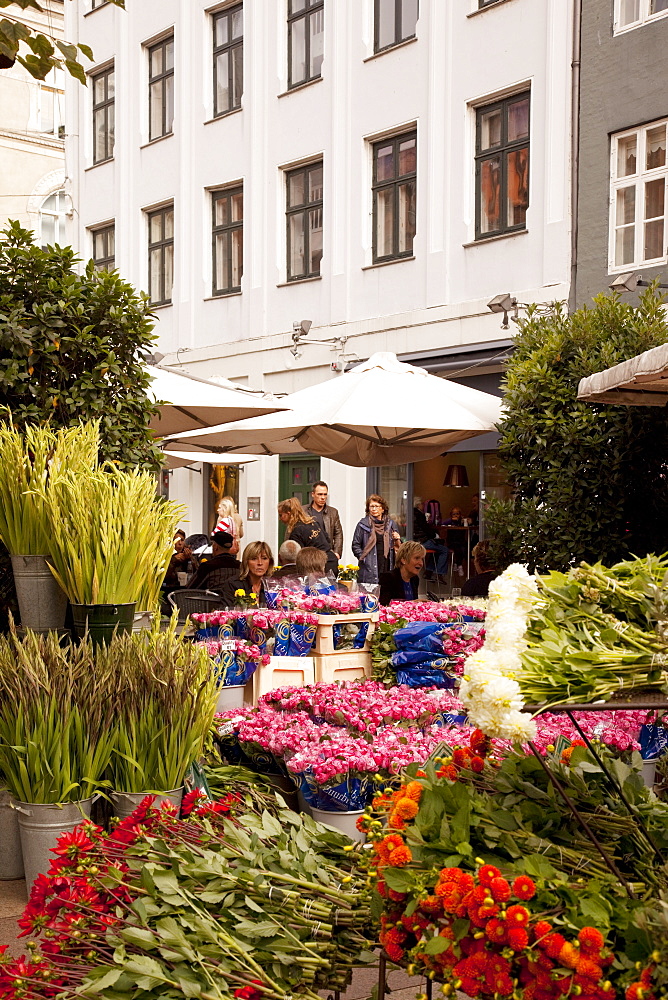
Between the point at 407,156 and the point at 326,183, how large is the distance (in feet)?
5.58

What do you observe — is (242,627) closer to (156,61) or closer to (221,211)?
(221,211)

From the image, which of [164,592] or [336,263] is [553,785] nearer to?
[164,592]

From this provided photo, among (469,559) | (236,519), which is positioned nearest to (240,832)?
(236,519)

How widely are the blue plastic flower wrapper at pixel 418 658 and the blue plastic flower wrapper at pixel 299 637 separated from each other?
1.77 ft

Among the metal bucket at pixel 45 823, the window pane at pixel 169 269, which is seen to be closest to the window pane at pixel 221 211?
the window pane at pixel 169 269

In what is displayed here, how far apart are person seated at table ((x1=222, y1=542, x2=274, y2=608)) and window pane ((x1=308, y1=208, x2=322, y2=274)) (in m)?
10.0

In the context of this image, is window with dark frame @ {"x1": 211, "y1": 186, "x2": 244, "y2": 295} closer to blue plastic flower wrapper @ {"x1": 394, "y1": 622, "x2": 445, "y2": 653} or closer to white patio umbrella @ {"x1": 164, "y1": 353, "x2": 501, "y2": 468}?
white patio umbrella @ {"x1": 164, "y1": 353, "x2": 501, "y2": 468}

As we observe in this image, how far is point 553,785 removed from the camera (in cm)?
241

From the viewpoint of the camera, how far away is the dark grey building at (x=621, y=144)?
40.2ft

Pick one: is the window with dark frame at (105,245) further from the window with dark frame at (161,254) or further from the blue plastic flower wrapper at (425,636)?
the blue plastic flower wrapper at (425,636)

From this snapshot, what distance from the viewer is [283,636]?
20.5 feet

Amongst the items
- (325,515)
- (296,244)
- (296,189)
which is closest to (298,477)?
(296,244)

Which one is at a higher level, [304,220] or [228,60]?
[228,60]

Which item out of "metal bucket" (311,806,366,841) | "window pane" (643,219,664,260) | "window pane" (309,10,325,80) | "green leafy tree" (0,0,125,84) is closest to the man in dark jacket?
"window pane" (643,219,664,260)
